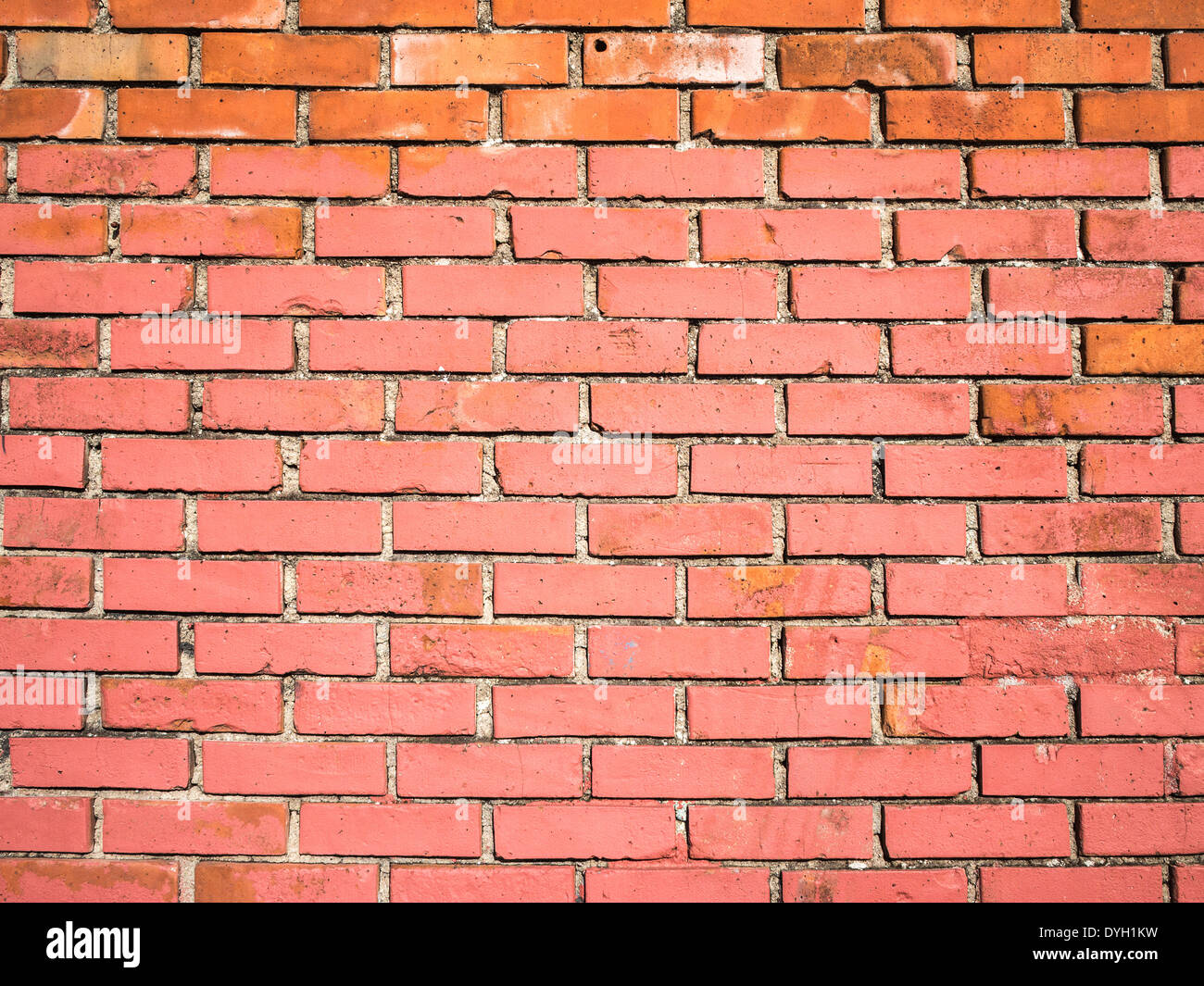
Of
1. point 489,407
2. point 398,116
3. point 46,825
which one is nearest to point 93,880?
point 46,825

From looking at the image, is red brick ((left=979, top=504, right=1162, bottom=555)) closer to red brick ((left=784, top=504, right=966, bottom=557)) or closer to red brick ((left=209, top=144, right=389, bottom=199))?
red brick ((left=784, top=504, right=966, bottom=557))

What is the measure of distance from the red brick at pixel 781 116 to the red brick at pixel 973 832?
3.53 ft

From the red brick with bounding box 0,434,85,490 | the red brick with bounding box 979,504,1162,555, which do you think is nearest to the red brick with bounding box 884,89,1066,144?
the red brick with bounding box 979,504,1162,555

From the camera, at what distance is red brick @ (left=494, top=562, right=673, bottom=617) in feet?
5.02

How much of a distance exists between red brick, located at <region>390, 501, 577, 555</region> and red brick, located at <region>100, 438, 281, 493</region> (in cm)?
22

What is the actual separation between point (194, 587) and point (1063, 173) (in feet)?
5.00

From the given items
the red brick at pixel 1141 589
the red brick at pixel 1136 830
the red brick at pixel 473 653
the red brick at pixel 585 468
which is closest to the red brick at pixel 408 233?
the red brick at pixel 585 468

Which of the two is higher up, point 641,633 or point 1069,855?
point 641,633

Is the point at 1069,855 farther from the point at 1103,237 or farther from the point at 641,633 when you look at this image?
the point at 1103,237

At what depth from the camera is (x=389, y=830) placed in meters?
1.53

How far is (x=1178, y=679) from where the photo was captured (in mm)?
1541

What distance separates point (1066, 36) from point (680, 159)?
64 centimetres
